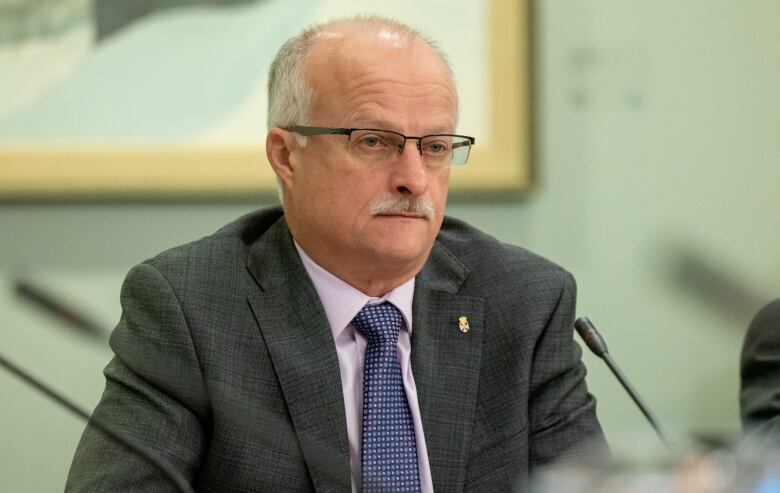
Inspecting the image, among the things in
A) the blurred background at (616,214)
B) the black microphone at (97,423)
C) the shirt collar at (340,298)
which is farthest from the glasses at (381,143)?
the blurred background at (616,214)

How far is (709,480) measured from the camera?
1.00 meters

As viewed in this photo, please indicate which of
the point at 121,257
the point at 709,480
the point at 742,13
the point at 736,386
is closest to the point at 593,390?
the point at 736,386

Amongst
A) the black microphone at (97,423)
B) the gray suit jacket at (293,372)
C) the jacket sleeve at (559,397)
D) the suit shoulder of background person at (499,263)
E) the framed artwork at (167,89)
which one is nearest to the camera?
the black microphone at (97,423)

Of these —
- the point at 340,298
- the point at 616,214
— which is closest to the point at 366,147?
the point at 340,298

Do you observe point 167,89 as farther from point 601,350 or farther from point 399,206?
point 601,350

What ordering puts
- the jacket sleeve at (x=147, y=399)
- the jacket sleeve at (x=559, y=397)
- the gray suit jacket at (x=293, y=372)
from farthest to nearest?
the jacket sleeve at (x=559, y=397) → the gray suit jacket at (x=293, y=372) → the jacket sleeve at (x=147, y=399)

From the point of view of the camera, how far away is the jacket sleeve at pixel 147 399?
1706 millimetres

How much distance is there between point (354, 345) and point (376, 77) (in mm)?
→ 507

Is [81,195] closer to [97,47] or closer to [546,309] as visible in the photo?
[97,47]

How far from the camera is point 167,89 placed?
279 centimetres

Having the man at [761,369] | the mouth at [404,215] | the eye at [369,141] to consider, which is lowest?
the man at [761,369]

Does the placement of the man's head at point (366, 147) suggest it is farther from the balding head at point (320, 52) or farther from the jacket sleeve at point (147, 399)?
the jacket sleeve at point (147, 399)

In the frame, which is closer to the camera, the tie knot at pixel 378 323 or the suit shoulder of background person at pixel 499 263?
the tie knot at pixel 378 323

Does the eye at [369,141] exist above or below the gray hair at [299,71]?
below
